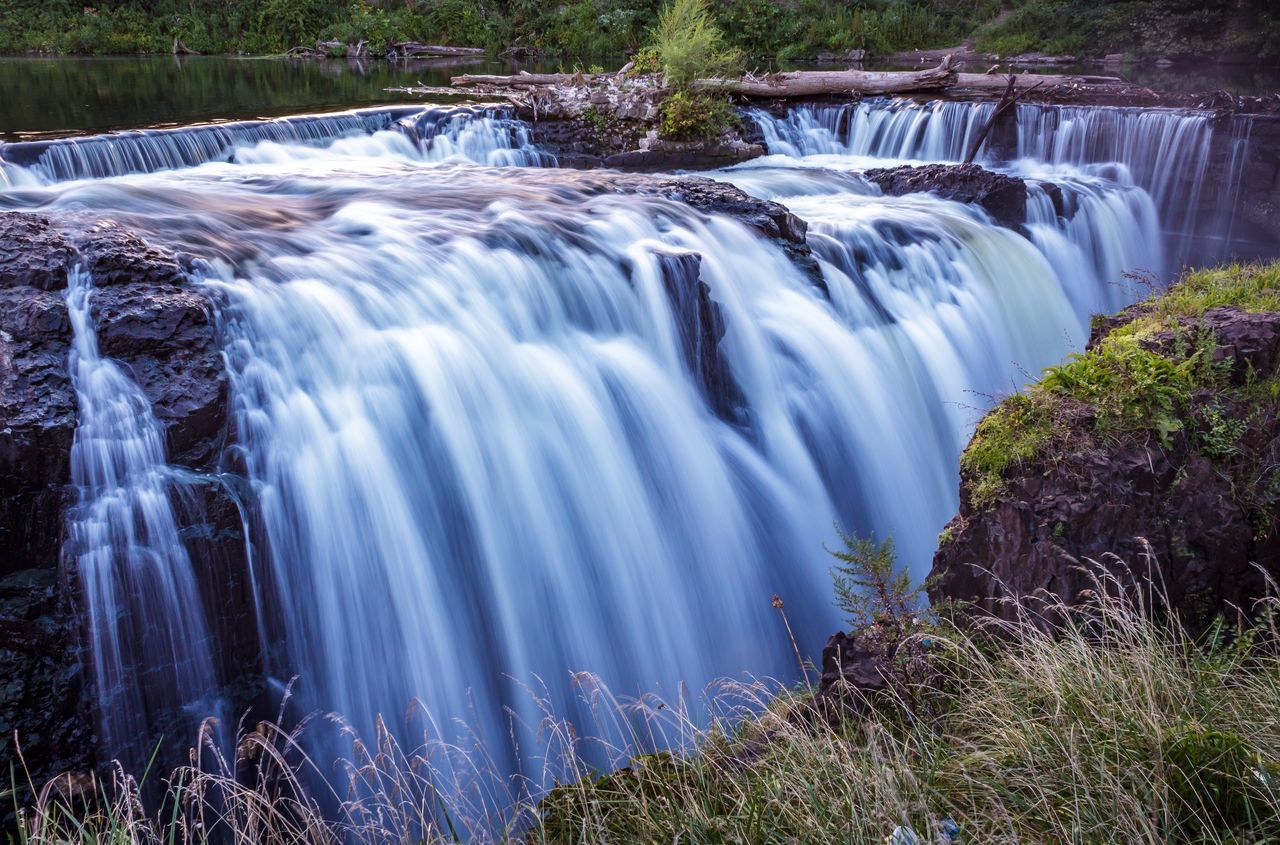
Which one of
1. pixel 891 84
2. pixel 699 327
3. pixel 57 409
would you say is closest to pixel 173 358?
pixel 57 409

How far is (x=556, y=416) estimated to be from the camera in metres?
5.72

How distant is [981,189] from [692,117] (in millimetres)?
4498

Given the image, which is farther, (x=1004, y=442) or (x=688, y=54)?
(x=688, y=54)

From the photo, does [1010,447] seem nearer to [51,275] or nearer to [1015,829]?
[1015,829]

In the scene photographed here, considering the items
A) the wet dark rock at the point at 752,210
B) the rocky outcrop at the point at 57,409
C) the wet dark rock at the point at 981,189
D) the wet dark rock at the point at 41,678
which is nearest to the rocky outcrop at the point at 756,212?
the wet dark rock at the point at 752,210

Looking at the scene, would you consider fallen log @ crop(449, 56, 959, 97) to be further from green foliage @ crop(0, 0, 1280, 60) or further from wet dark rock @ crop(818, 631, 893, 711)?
wet dark rock @ crop(818, 631, 893, 711)

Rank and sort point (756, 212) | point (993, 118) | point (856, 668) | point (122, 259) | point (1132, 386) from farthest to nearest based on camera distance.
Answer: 1. point (993, 118)
2. point (756, 212)
3. point (122, 259)
4. point (1132, 386)
5. point (856, 668)

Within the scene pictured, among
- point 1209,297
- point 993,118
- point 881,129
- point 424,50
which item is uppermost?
point 424,50

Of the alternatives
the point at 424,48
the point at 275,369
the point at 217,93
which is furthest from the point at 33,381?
the point at 424,48

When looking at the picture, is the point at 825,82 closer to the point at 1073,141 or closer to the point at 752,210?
the point at 1073,141

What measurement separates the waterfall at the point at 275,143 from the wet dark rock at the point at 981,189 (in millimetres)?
5094

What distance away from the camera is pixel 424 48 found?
28.6 meters

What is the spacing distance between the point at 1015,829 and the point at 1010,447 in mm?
2175

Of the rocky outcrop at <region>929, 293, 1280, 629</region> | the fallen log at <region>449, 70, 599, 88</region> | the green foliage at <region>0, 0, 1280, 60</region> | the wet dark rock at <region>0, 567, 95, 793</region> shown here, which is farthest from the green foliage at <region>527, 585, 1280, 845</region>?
the green foliage at <region>0, 0, 1280, 60</region>
